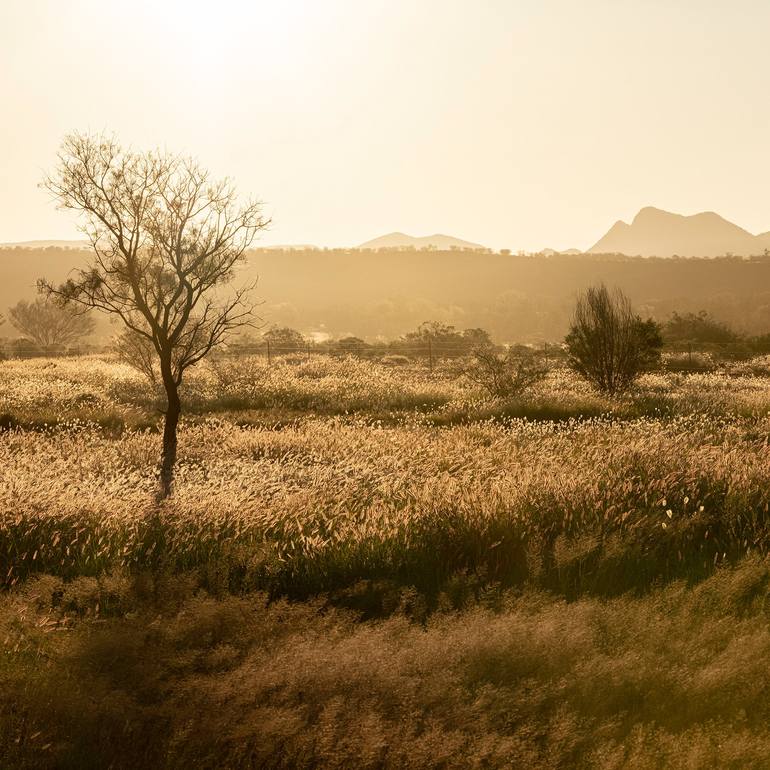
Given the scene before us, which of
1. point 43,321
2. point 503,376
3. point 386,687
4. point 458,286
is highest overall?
point 458,286

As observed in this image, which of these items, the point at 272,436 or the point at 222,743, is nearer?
the point at 222,743

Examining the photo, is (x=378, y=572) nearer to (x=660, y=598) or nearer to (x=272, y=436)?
(x=660, y=598)

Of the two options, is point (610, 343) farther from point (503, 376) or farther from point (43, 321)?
point (43, 321)

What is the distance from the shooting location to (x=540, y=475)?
7.47 meters

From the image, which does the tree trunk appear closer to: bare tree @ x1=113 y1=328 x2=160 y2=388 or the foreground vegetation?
the foreground vegetation

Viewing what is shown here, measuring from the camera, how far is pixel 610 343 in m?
21.0

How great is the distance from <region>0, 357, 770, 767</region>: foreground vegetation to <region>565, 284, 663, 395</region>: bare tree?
37.2 ft

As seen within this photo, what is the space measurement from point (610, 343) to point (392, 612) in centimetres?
1758

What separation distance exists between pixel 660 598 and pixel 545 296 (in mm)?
116995

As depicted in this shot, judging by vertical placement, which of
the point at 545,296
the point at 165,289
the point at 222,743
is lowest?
the point at 222,743

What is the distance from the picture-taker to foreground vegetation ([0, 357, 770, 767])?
3.12m

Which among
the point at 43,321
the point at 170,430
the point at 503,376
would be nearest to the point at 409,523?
the point at 170,430

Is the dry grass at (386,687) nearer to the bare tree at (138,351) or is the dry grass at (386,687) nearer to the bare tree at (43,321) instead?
the bare tree at (138,351)

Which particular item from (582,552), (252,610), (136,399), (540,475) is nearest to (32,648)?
(252,610)
